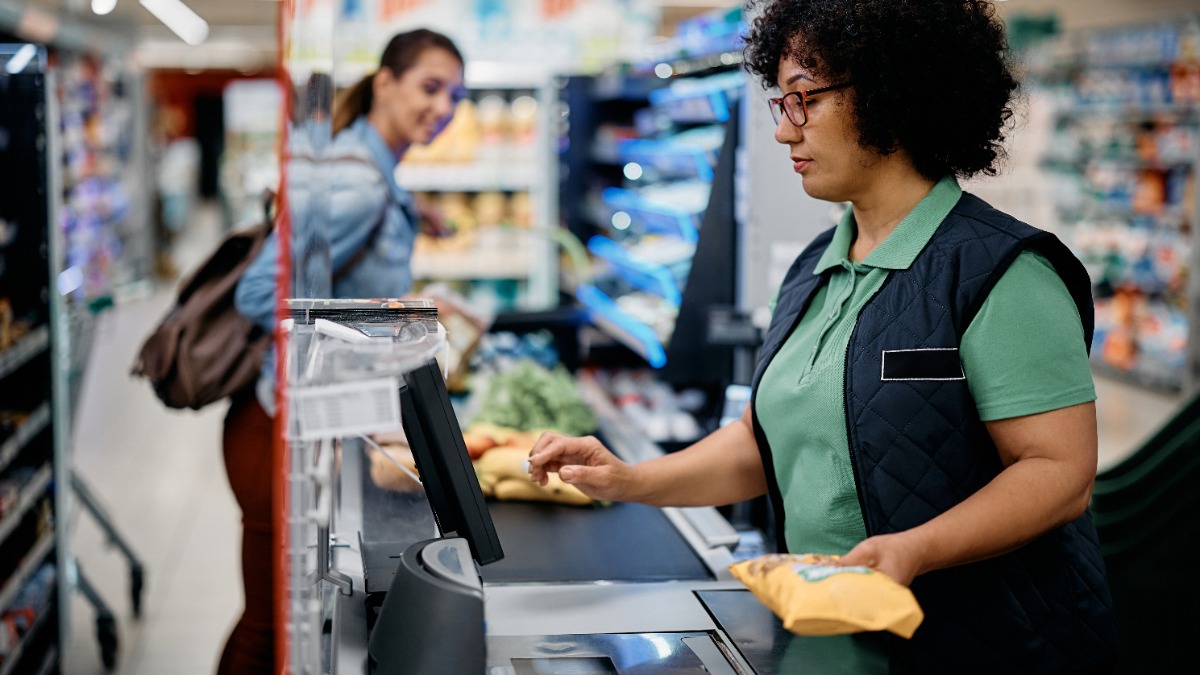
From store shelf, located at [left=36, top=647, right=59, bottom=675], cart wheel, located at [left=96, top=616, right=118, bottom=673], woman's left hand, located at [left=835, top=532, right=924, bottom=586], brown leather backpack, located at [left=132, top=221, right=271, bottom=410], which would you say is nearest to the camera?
woman's left hand, located at [left=835, top=532, right=924, bottom=586]

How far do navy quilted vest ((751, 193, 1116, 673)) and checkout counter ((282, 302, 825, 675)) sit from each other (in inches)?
9.1

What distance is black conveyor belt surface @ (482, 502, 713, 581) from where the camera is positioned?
1.91 m

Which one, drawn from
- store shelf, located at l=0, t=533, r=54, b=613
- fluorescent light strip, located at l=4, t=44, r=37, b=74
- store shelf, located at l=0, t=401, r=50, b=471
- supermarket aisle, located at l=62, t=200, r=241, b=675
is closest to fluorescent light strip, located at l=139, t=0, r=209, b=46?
supermarket aisle, located at l=62, t=200, r=241, b=675

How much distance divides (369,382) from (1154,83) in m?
9.39

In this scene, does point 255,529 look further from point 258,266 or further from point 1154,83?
point 1154,83

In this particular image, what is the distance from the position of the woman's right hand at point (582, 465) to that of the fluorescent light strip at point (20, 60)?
2.28 meters

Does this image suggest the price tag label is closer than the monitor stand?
Yes

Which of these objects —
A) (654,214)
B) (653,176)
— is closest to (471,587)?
(654,214)

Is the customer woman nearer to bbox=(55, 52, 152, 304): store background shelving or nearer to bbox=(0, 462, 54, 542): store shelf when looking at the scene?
bbox=(0, 462, 54, 542): store shelf

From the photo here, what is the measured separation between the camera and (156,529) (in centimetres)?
534

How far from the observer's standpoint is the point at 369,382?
3.16ft

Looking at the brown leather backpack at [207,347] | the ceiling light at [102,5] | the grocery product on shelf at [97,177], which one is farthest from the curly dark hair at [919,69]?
the ceiling light at [102,5]

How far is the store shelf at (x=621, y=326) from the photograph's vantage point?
3.90 metres

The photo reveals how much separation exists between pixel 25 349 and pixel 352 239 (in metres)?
1.15
